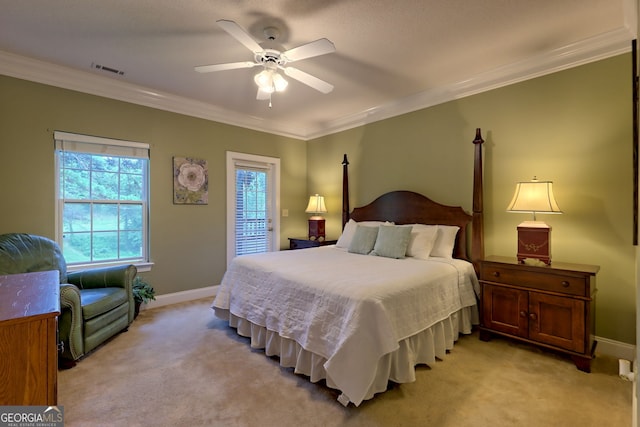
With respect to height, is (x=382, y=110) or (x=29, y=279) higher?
(x=382, y=110)

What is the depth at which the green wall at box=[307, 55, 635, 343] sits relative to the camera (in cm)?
240

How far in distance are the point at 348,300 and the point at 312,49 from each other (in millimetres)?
1739

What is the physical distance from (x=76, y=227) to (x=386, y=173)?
3733mm

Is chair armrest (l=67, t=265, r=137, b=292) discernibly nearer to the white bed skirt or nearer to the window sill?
the window sill

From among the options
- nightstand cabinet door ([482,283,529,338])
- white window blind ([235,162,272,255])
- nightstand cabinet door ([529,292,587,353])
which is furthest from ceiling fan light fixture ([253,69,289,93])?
nightstand cabinet door ([529,292,587,353])

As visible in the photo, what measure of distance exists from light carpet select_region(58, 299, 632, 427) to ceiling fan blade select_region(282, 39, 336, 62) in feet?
7.60

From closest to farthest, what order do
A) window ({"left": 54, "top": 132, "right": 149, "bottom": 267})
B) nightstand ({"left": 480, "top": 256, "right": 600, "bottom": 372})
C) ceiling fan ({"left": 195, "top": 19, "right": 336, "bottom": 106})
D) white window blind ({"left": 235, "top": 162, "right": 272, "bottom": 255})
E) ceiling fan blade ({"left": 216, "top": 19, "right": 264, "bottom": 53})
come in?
ceiling fan blade ({"left": 216, "top": 19, "right": 264, "bottom": 53}), ceiling fan ({"left": 195, "top": 19, "right": 336, "bottom": 106}), nightstand ({"left": 480, "top": 256, "right": 600, "bottom": 372}), window ({"left": 54, "top": 132, "right": 149, "bottom": 267}), white window blind ({"left": 235, "top": 162, "right": 272, "bottom": 255})

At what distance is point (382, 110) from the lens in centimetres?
409

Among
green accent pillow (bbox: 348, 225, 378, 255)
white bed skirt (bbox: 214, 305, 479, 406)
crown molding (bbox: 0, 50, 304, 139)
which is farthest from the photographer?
green accent pillow (bbox: 348, 225, 378, 255)

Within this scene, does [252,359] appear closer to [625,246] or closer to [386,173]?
[386,173]

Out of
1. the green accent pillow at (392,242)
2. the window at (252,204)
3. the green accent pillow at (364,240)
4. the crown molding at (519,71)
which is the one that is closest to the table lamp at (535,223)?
the green accent pillow at (392,242)

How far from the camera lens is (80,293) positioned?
2570mm

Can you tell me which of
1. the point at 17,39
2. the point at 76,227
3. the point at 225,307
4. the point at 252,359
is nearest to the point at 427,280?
the point at 252,359

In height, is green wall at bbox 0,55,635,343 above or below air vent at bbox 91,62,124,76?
below
